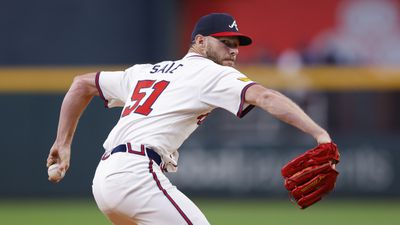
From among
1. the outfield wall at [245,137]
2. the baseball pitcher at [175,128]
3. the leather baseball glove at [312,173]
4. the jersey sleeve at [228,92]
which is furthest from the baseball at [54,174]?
the outfield wall at [245,137]

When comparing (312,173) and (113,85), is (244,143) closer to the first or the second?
(113,85)

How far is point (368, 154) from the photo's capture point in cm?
1201

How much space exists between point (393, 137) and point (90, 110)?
155 inches

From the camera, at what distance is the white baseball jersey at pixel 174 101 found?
5.09 m

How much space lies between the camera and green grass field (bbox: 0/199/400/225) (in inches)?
391

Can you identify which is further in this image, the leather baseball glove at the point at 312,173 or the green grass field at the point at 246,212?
the green grass field at the point at 246,212

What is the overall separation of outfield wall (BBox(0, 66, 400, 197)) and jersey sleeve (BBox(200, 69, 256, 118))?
678cm

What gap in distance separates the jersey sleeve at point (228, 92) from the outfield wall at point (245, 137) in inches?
267

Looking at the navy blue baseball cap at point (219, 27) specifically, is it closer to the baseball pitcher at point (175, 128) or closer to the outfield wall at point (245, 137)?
the baseball pitcher at point (175, 128)

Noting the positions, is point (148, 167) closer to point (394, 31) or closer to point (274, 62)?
point (274, 62)

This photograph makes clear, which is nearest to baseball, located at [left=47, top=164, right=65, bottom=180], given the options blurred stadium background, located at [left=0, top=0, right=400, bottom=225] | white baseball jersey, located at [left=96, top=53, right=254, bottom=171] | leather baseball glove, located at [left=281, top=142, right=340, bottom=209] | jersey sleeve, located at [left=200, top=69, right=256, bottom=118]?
white baseball jersey, located at [left=96, top=53, right=254, bottom=171]

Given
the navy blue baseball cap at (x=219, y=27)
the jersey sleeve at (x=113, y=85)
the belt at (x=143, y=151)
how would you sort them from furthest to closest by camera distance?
the jersey sleeve at (x=113, y=85)
the navy blue baseball cap at (x=219, y=27)
the belt at (x=143, y=151)

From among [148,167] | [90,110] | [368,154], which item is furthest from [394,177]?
[148,167]

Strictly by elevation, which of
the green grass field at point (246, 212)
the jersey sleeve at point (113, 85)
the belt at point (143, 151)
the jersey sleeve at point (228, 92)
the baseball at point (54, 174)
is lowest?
the green grass field at point (246, 212)
